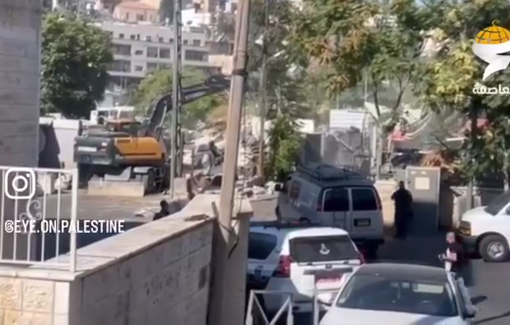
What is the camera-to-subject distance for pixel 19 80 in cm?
1200

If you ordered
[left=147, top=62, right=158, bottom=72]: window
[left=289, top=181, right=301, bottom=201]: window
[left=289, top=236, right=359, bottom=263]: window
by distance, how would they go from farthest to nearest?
[left=147, top=62, right=158, bottom=72]: window, [left=289, top=181, right=301, bottom=201]: window, [left=289, top=236, right=359, bottom=263]: window

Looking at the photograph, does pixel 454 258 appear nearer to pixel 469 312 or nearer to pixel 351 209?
pixel 351 209

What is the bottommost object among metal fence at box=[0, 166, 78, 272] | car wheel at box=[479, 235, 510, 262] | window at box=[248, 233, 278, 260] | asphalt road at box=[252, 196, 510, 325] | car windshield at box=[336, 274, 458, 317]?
asphalt road at box=[252, 196, 510, 325]

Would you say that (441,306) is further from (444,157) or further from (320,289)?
(444,157)

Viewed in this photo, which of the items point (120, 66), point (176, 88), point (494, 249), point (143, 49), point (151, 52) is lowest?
point (494, 249)

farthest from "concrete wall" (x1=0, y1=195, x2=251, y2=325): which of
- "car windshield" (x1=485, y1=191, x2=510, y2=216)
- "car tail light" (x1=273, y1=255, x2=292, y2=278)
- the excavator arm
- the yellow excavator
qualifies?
the yellow excavator

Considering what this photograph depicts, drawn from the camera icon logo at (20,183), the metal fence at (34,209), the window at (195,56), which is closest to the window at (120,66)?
the window at (195,56)

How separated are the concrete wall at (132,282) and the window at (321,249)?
7.99 ft

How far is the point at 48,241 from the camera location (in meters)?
9.23

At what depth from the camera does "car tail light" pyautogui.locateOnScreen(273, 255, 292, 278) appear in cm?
1549

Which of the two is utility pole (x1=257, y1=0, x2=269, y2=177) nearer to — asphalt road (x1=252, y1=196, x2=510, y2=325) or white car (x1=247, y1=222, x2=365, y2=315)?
asphalt road (x1=252, y1=196, x2=510, y2=325)

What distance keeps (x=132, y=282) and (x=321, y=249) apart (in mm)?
7521

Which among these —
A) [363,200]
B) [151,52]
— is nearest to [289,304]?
[363,200]

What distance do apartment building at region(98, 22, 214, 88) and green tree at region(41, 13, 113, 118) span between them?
3.04m
